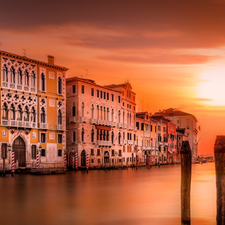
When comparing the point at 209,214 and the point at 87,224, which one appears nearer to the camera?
the point at 87,224

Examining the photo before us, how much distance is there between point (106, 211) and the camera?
12.5 meters

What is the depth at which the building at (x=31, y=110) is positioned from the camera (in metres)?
32.8

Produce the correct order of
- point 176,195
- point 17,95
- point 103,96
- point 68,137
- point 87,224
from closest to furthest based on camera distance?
point 87,224 → point 176,195 → point 17,95 → point 68,137 → point 103,96

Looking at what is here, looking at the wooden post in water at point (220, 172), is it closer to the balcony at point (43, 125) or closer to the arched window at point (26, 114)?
the arched window at point (26, 114)

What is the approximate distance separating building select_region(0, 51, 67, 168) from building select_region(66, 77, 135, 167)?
124 inches

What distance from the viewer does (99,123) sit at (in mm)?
44562

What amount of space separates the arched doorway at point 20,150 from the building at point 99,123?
780 cm

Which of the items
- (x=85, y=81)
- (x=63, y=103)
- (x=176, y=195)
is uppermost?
(x=85, y=81)

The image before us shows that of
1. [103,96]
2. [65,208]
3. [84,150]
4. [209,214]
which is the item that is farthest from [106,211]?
[103,96]

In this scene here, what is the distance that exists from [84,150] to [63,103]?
6.46 meters

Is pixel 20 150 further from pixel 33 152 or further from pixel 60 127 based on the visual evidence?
pixel 60 127

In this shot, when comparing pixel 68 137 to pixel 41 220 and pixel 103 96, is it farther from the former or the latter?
pixel 41 220

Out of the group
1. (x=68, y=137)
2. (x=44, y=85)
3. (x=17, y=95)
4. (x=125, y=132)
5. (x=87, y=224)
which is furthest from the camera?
(x=125, y=132)

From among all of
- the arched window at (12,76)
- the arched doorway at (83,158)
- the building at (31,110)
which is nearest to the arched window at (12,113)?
the building at (31,110)
